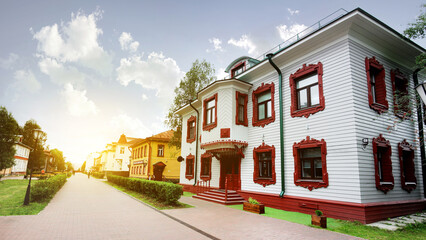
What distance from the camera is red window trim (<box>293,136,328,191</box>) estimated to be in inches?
355

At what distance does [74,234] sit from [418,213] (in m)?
12.9

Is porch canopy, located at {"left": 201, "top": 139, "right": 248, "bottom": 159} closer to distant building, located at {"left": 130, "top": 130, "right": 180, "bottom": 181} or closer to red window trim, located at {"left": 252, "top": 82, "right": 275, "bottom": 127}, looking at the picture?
red window trim, located at {"left": 252, "top": 82, "right": 275, "bottom": 127}

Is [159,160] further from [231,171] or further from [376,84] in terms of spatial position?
[376,84]

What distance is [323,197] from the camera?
29.3 ft

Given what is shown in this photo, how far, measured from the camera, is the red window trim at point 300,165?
9.03 m

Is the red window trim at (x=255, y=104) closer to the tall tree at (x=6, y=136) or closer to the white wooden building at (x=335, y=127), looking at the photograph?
the white wooden building at (x=335, y=127)

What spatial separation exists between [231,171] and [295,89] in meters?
6.86

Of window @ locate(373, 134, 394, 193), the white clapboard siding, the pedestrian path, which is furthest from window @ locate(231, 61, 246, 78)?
the pedestrian path

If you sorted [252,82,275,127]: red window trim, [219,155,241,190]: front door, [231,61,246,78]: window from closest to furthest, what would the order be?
[252,82,275,127]: red window trim, [219,155,241,190]: front door, [231,61,246,78]: window

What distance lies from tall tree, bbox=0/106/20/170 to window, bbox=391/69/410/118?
30.1 metres

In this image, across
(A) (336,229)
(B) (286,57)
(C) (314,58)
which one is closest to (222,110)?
Result: (B) (286,57)

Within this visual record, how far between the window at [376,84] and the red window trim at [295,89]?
1.82 metres

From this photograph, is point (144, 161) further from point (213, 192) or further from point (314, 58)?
point (314, 58)

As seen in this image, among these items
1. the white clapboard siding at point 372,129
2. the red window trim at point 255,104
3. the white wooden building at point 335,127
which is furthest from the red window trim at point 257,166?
the white clapboard siding at point 372,129
